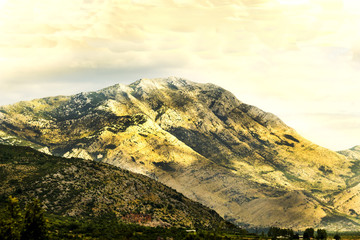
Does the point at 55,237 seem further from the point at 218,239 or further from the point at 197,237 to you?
the point at 218,239

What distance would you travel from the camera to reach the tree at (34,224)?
356 ft

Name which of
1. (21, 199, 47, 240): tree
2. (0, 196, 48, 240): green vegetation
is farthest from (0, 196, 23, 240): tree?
(21, 199, 47, 240): tree

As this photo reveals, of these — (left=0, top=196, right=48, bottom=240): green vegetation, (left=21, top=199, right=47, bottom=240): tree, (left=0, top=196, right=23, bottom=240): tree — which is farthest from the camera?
(left=21, top=199, right=47, bottom=240): tree

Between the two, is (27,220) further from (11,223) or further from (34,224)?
(11,223)

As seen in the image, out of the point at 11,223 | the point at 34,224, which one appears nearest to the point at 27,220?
the point at 34,224

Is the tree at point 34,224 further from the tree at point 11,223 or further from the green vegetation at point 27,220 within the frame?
the tree at point 11,223

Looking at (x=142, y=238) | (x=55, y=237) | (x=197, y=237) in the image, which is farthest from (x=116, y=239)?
(x=197, y=237)

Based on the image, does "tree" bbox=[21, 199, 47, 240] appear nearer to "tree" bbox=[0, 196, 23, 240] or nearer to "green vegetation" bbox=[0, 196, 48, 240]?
"green vegetation" bbox=[0, 196, 48, 240]

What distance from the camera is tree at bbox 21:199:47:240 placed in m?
108

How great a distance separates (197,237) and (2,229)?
120682 millimetres

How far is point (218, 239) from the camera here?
199750mm

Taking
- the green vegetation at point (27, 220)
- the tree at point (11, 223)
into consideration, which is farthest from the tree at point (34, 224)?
the tree at point (11, 223)

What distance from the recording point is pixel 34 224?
109188 mm

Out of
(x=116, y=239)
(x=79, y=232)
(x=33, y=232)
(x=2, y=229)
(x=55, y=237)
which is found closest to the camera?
(x=2, y=229)
